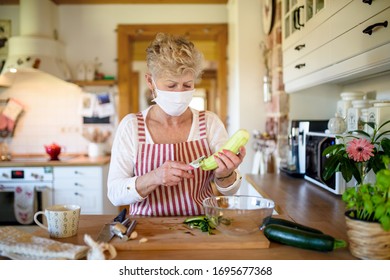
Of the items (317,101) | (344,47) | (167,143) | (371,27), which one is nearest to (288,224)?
(167,143)

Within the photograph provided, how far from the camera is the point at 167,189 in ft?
2.94

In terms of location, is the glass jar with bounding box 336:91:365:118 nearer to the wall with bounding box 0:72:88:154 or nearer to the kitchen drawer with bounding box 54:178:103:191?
the kitchen drawer with bounding box 54:178:103:191

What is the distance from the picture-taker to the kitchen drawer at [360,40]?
0.82 m

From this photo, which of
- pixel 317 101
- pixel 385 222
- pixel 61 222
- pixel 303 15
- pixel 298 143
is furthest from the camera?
pixel 317 101

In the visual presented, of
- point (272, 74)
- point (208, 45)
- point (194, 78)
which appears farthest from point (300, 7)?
point (208, 45)

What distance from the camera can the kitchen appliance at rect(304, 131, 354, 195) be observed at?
3.85 feet

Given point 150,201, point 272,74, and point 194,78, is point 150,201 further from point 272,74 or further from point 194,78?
point 272,74

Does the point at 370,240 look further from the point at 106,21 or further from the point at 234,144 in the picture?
the point at 106,21

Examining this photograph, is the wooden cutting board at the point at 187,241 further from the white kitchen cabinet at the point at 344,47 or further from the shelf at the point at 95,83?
the shelf at the point at 95,83

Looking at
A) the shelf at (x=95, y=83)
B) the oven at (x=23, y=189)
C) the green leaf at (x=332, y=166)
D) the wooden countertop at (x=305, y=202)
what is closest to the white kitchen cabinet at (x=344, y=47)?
the green leaf at (x=332, y=166)

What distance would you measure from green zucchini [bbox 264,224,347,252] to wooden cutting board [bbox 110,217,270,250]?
21 millimetres

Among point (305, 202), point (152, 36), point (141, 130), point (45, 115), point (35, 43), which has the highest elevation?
point (152, 36)

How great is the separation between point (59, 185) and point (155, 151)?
3.74 feet

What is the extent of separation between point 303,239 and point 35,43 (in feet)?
7.01
